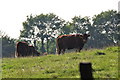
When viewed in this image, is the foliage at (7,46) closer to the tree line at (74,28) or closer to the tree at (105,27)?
Result: the tree line at (74,28)

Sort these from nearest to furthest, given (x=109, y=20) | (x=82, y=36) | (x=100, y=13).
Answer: (x=82, y=36), (x=109, y=20), (x=100, y=13)

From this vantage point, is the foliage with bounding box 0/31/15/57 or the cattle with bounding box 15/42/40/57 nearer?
the cattle with bounding box 15/42/40/57

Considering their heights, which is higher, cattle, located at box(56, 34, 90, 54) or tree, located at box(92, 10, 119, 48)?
tree, located at box(92, 10, 119, 48)

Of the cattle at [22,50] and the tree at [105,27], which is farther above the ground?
the tree at [105,27]

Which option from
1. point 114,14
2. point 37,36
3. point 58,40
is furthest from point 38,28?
Result: point 58,40

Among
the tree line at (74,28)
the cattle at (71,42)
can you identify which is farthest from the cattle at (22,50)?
the tree line at (74,28)

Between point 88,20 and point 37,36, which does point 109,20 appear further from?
point 37,36

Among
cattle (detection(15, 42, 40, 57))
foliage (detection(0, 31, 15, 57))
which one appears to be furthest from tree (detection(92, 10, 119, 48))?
cattle (detection(15, 42, 40, 57))

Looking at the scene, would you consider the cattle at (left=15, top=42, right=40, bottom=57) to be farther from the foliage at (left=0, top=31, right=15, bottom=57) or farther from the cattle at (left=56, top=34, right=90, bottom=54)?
the foliage at (left=0, top=31, right=15, bottom=57)

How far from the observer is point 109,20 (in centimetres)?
10325

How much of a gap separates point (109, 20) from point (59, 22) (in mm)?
23119

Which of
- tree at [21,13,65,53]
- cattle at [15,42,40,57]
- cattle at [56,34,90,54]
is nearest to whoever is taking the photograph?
cattle at [56,34,90,54]

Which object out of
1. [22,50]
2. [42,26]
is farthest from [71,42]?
[42,26]

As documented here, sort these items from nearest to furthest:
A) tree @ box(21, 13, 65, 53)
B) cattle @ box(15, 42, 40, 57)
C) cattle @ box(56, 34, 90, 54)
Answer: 1. cattle @ box(56, 34, 90, 54)
2. cattle @ box(15, 42, 40, 57)
3. tree @ box(21, 13, 65, 53)
